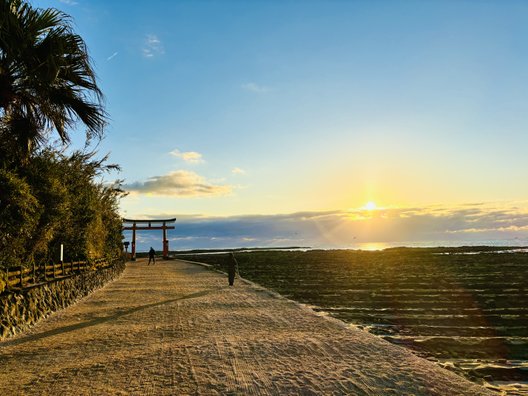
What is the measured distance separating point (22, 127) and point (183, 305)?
6.85m

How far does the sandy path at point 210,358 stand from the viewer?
541cm

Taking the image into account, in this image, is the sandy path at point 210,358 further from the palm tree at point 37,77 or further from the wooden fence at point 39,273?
the palm tree at point 37,77

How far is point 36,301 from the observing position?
10.5 m

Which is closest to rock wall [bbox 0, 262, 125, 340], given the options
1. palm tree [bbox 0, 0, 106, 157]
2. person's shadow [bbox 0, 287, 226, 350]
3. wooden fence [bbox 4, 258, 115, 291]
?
wooden fence [bbox 4, 258, 115, 291]

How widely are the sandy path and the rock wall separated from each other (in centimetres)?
37

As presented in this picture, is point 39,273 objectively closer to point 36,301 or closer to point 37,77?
point 36,301

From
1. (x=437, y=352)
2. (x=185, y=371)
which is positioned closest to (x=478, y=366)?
(x=437, y=352)

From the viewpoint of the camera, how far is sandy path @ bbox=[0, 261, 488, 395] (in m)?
5.41

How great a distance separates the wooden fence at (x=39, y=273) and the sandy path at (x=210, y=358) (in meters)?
1.17

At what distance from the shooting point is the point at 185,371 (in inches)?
237

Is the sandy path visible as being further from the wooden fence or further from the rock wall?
the wooden fence

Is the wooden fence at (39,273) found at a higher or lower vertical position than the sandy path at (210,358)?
higher

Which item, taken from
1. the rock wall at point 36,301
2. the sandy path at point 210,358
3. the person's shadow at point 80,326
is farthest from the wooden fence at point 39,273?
the person's shadow at point 80,326

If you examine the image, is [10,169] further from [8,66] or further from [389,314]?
[389,314]
